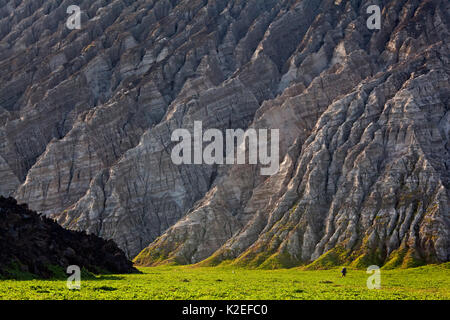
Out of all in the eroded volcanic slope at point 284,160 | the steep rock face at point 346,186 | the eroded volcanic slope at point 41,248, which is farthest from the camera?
the eroded volcanic slope at point 284,160

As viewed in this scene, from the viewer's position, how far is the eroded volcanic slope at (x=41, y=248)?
66.3 meters

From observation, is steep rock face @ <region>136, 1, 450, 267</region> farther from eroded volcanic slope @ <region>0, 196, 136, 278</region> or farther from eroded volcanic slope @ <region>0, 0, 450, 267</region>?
eroded volcanic slope @ <region>0, 196, 136, 278</region>

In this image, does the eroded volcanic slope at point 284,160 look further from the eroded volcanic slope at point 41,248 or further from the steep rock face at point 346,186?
the eroded volcanic slope at point 41,248

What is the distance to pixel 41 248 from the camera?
243ft

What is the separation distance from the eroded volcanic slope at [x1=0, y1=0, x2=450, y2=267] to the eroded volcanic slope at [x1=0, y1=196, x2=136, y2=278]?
40584 millimetres

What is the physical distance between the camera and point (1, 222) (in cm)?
7219

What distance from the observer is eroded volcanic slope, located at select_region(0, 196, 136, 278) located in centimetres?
6631

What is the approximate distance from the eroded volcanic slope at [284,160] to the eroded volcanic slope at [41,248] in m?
40.6

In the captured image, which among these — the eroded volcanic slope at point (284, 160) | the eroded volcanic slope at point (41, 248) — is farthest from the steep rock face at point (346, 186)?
the eroded volcanic slope at point (41, 248)

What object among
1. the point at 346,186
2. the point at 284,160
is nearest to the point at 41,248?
the point at 346,186

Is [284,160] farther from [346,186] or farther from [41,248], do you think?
[41,248]

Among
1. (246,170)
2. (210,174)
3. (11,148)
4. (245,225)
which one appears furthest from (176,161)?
(11,148)

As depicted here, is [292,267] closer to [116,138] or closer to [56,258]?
[56,258]


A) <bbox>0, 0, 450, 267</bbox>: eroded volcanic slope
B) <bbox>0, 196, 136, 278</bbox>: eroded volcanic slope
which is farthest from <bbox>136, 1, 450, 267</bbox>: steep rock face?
<bbox>0, 196, 136, 278</bbox>: eroded volcanic slope
